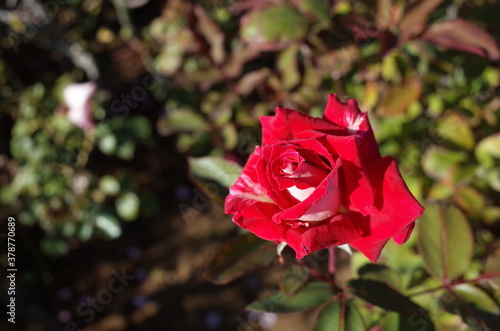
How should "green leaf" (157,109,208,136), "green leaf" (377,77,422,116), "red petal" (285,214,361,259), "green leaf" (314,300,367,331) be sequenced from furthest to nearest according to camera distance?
"green leaf" (157,109,208,136)
"green leaf" (377,77,422,116)
"green leaf" (314,300,367,331)
"red petal" (285,214,361,259)

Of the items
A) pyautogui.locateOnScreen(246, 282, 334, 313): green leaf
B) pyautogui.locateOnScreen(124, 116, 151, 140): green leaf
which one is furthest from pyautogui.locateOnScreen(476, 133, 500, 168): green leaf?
pyautogui.locateOnScreen(124, 116, 151, 140): green leaf

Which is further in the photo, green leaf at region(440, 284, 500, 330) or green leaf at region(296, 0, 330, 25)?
green leaf at region(296, 0, 330, 25)

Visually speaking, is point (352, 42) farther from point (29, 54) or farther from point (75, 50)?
point (29, 54)

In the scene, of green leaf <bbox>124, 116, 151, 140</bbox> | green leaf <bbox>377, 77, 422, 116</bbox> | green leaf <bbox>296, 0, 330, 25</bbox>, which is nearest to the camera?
green leaf <bbox>296, 0, 330, 25</bbox>

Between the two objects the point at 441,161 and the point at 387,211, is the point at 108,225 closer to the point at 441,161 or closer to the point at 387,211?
the point at 441,161

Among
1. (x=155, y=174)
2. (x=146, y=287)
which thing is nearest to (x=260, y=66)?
(x=155, y=174)

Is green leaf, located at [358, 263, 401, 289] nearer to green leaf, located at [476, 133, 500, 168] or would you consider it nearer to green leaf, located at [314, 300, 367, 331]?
green leaf, located at [314, 300, 367, 331]

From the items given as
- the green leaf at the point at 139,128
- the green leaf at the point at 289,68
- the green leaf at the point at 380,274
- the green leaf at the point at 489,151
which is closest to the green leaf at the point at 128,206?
the green leaf at the point at 139,128

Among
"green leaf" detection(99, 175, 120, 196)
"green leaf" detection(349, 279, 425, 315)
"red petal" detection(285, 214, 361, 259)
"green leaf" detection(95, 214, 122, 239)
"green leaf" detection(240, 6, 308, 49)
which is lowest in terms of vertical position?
"green leaf" detection(95, 214, 122, 239)

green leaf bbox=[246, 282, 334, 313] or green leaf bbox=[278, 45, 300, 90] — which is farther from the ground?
green leaf bbox=[278, 45, 300, 90]
